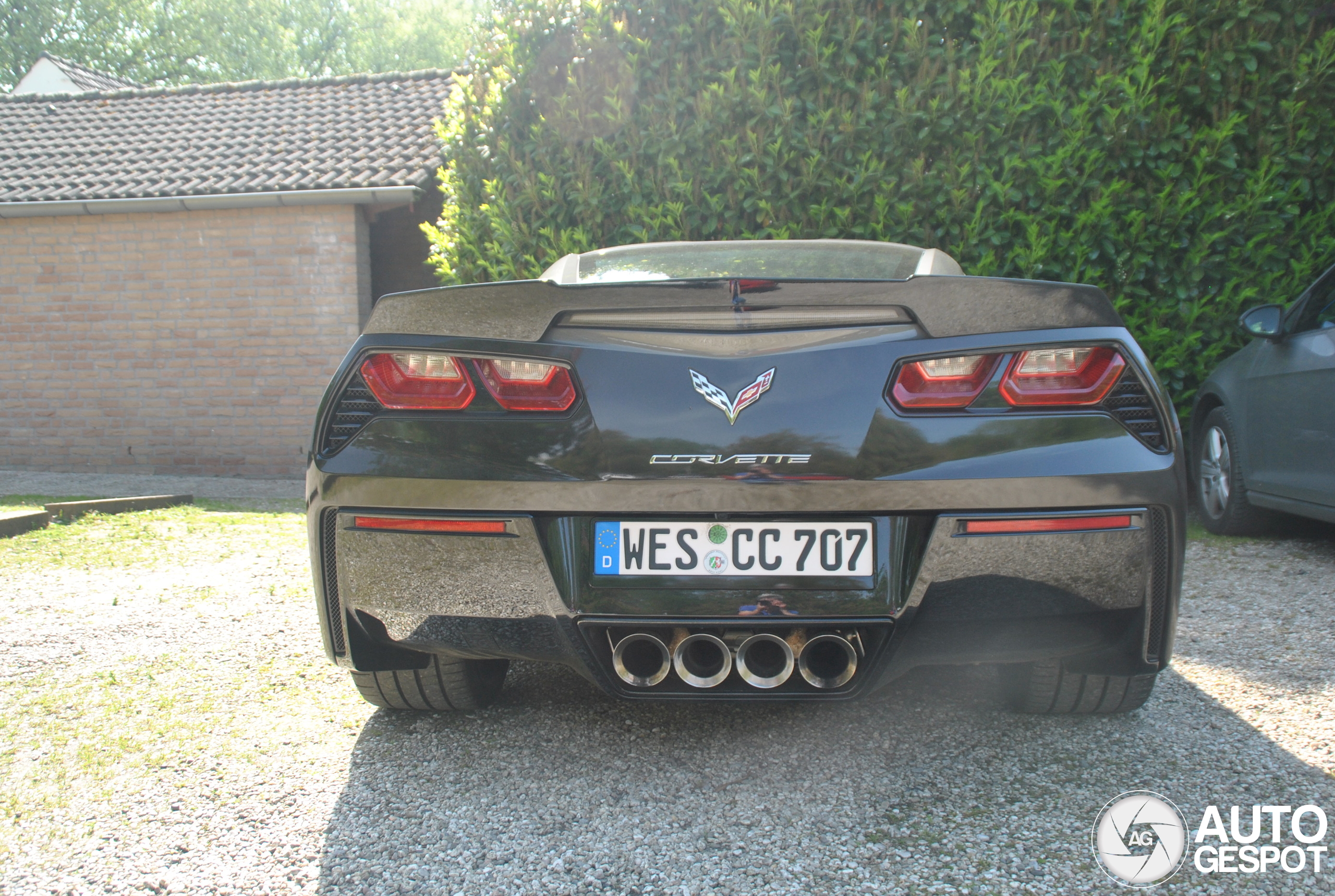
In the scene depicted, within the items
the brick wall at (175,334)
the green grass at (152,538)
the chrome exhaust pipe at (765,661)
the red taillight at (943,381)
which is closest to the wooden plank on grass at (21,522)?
the green grass at (152,538)

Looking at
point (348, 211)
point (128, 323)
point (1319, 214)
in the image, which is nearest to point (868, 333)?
point (1319, 214)

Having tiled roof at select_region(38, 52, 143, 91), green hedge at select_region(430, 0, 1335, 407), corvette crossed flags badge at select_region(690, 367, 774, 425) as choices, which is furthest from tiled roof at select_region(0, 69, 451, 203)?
corvette crossed flags badge at select_region(690, 367, 774, 425)

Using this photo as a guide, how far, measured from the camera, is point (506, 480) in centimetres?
189

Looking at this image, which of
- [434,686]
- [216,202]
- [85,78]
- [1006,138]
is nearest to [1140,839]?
[434,686]

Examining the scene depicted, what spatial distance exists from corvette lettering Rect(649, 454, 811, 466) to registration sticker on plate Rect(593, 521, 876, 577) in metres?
0.12

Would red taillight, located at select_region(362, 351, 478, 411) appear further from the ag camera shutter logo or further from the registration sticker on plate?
the ag camera shutter logo

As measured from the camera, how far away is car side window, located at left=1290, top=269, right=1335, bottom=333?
4.24 meters

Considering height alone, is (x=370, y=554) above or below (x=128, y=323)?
above

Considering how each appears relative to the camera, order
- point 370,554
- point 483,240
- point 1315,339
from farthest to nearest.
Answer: point 483,240
point 1315,339
point 370,554

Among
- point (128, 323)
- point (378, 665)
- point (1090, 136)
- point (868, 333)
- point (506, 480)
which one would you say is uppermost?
point (1090, 136)

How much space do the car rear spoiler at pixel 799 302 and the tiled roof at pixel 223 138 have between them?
842 centimetres

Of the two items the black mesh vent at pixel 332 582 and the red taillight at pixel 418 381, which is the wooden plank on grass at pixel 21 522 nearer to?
the black mesh vent at pixel 332 582

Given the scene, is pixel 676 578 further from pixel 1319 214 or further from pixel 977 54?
pixel 1319 214

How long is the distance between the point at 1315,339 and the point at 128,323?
10907 millimetres
